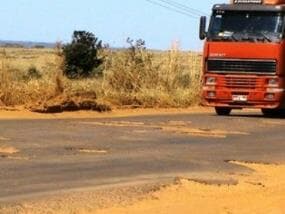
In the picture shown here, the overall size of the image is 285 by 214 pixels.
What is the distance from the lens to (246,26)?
2659 centimetres

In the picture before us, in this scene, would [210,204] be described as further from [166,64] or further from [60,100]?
[166,64]

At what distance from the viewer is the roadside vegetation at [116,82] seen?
2623cm

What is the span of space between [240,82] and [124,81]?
6454 millimetres

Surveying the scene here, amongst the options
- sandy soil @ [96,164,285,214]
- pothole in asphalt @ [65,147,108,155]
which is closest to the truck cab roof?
pothole in asphalt @ [65,147,108,155]

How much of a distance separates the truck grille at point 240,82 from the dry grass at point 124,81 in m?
3.97

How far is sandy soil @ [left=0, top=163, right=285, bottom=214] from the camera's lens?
10.1 meters

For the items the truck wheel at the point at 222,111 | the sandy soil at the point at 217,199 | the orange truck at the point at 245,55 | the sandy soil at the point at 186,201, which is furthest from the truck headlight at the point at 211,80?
the sandy soil at the point at 186,201

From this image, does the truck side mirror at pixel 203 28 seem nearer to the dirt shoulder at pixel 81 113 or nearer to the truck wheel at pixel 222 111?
the truck wheel at pixel 222 111

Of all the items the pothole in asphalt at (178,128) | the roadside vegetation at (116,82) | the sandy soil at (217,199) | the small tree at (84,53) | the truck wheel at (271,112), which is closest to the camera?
the sandy soil at (217,199)

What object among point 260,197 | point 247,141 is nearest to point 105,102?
point 247,141

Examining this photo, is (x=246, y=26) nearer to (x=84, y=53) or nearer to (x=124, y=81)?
(x=124, y=81)

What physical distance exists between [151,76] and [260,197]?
21363 millimetres

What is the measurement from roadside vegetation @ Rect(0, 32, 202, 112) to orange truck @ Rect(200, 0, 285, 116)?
3791 mm

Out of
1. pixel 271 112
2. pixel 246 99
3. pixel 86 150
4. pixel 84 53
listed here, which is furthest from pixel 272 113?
pixel 84 53
